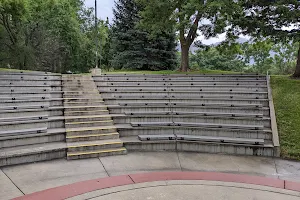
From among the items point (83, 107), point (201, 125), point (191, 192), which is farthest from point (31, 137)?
point (201, 125)

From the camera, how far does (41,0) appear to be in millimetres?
19938

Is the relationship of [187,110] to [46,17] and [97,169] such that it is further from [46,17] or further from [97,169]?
[46,17]

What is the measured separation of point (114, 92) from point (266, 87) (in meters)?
5.88

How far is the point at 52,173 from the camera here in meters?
4.46

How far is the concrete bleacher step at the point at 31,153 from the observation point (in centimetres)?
473

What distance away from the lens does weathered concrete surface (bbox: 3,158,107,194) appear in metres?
4.01

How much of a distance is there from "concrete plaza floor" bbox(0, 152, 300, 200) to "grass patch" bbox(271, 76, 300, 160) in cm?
60

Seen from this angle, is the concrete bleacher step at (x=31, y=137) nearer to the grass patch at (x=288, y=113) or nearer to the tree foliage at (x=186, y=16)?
the grass patch at (x=288, y=113)

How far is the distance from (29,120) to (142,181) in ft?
11.7

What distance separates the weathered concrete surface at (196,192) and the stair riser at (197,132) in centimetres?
232

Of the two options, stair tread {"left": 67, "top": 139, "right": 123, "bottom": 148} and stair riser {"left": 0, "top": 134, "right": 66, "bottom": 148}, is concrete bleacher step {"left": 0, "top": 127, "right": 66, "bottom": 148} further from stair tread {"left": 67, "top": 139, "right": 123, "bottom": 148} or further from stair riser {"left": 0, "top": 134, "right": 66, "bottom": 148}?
stair tread {"left": 67, "top": 139, "right": 123, "bottom": 148}

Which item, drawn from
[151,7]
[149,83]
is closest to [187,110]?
[149,83]

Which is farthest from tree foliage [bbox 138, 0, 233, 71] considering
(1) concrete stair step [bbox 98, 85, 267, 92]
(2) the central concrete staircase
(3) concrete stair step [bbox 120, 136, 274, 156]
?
(3) concrete stair step [bbox 120, 136, 274, 156]

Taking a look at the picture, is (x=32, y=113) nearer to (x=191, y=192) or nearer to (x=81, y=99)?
(x=81, y=99)
